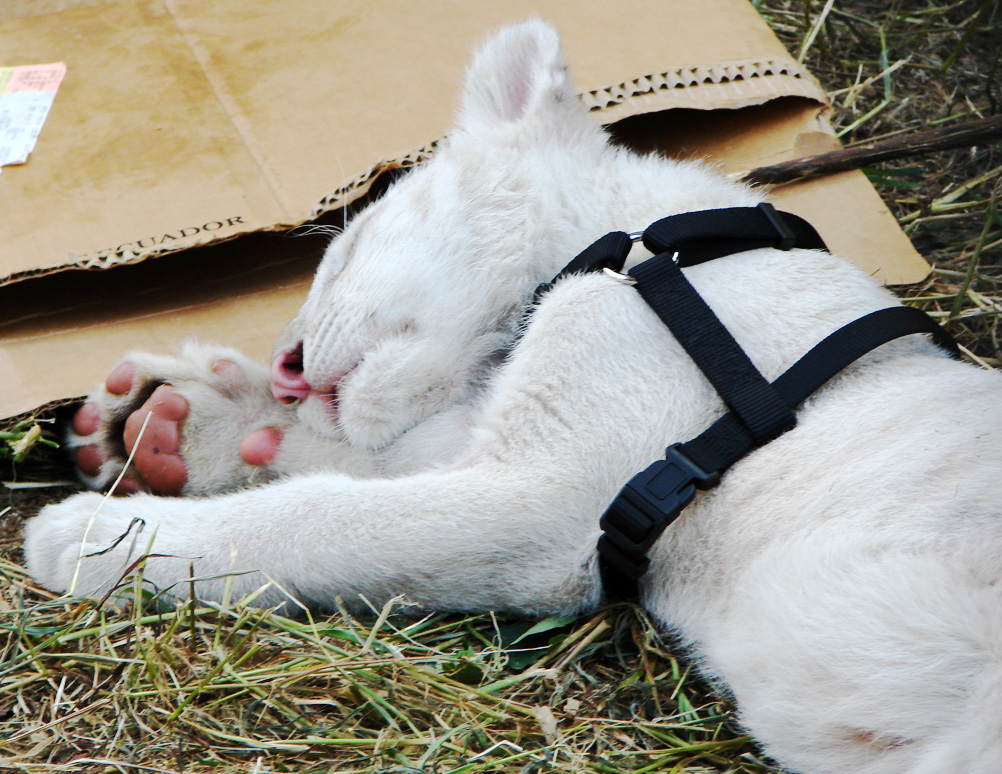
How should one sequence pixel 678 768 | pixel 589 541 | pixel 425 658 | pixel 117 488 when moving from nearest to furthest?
pixel 678 768, pixel 425 658, pixel 589 541, pixel 117 488

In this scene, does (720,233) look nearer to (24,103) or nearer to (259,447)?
(259,447)

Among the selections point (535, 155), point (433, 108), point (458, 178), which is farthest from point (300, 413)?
point (433, 108)

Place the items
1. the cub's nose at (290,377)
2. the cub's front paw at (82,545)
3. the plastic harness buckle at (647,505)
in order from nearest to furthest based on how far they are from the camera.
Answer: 1. the plastic harness buckle at (647,505)
2. the cub's front paw at (82,545)
3. the cub's nose at (290,377)

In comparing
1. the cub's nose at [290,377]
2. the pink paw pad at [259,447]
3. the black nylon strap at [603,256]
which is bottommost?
the pink paw pad at [259,447]

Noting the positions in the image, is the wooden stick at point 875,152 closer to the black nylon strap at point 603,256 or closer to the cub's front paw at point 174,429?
the black nylon strap at point 603,256

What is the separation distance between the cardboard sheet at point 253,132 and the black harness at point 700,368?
31.8 inches

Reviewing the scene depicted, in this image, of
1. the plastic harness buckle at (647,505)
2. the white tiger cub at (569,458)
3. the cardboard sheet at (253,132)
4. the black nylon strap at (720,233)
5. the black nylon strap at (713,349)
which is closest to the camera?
the white tiger cub at (569,458)

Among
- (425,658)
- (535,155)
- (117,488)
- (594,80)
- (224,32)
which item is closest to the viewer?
(425,658)

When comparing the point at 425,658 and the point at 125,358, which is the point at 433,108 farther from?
the point at 425,658

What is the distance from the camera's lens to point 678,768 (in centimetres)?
176

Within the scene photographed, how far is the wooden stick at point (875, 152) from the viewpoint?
3.04m

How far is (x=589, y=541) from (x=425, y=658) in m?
0.44

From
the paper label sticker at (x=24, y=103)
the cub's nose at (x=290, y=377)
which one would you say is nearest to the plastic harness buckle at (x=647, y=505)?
the cub's nose at (x=290, y=377)

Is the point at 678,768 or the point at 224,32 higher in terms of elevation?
the point at 224,32
